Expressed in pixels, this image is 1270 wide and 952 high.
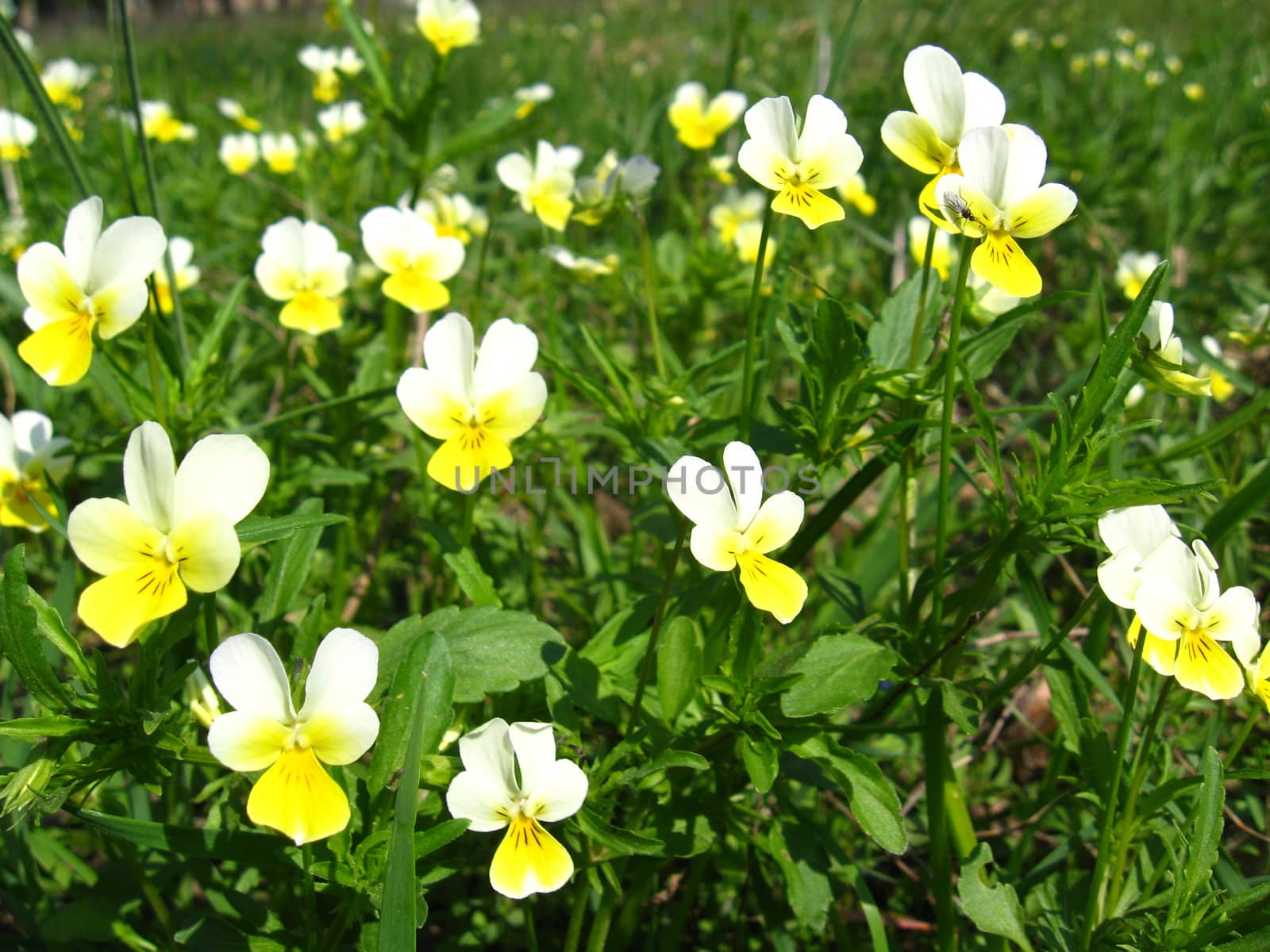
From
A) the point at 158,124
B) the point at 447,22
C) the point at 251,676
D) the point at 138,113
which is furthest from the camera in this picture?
the point at 158,124

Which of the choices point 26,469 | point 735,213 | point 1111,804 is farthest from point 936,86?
point 735,213

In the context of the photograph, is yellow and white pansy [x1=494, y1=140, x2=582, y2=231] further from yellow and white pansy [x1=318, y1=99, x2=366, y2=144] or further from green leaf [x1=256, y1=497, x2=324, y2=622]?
yellow and white pansy [x1=318, y1=99, x2=366, y2=144]

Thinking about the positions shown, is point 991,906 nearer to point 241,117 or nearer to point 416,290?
point 416,290

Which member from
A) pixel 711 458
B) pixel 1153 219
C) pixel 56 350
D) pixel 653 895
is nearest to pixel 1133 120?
pixel 1153 219

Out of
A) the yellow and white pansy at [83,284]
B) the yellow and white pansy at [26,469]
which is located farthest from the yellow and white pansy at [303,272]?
the yellow and white pansy at [83,284]

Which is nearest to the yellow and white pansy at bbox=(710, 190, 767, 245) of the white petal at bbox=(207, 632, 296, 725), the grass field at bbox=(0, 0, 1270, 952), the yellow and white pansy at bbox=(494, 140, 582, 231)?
the grass field at bbox=(0, 0, 1270, 952)

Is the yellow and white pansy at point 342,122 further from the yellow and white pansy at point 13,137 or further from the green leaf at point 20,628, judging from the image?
the green leaf at point 20,628

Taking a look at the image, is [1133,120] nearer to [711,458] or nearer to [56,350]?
[711,458]
